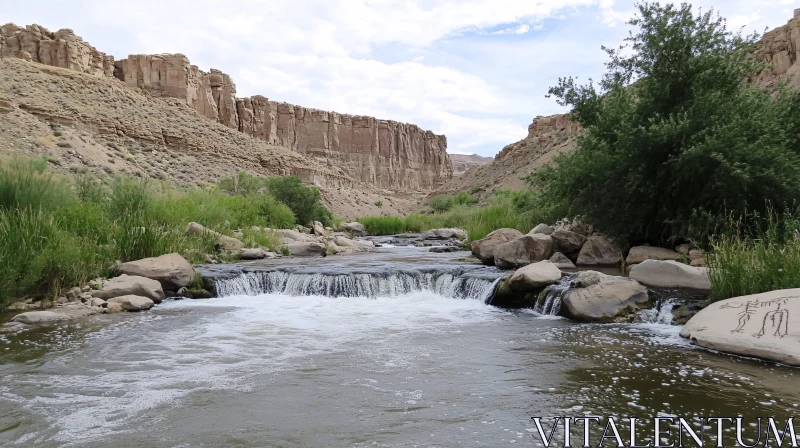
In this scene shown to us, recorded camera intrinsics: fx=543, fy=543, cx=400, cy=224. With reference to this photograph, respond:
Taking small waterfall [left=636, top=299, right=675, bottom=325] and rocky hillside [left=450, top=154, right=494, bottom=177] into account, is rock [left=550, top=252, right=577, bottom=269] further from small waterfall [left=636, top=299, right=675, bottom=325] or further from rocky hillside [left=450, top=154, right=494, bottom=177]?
rocky hillside [left=450, top=154, right=494, bottom=177]

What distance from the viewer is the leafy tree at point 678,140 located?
426 inches

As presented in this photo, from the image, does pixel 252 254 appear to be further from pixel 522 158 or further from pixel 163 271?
pixel 522 158

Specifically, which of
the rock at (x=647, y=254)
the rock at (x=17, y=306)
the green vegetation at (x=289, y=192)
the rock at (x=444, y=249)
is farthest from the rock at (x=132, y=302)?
the green vegetation at (x=289, y=192)

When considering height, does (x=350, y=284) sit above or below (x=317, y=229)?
below

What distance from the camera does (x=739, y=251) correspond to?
331 inches

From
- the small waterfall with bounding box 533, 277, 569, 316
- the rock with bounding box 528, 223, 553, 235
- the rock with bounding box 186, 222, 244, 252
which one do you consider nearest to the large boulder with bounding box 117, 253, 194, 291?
the rock with bounding box 186, 222, 244, 252

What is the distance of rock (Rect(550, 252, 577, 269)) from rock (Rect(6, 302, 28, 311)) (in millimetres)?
10576

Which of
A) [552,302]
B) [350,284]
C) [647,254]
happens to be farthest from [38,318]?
[647,254]

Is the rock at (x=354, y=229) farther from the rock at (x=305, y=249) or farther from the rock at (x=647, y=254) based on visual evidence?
the rock at (x=647, y=254)

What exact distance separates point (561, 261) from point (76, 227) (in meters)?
11.0

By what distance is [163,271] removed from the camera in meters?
11.4

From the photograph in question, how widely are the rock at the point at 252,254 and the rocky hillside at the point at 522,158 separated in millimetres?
43153

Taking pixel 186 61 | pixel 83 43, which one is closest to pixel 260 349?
pixel 83 43

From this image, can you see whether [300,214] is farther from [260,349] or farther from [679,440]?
[679,440]
